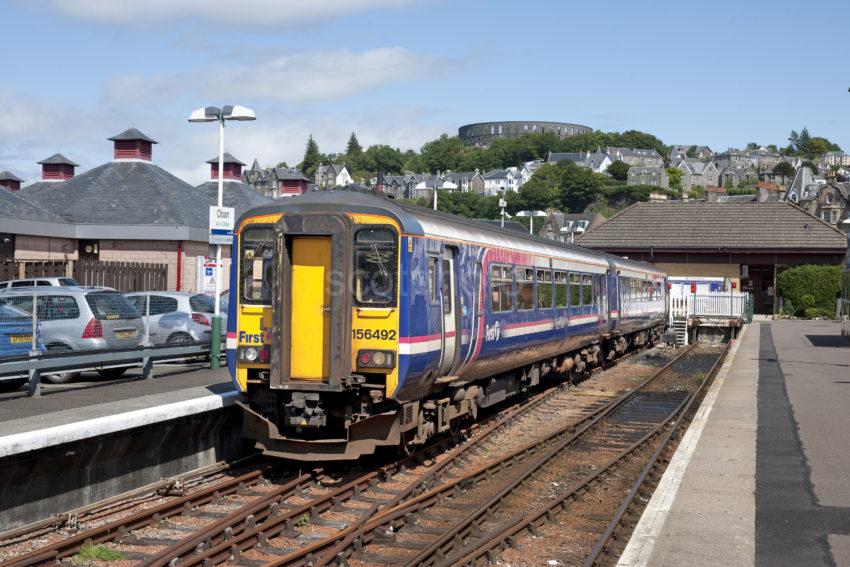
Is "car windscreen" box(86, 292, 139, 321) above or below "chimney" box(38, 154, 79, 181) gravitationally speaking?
below

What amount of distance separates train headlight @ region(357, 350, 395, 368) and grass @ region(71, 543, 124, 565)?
3.48m

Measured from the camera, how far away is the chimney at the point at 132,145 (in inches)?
1538

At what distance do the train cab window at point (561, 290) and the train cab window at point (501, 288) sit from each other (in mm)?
3293

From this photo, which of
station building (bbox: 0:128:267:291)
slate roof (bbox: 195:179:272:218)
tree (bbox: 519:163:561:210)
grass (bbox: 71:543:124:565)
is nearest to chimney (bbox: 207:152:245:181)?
slate roof (bbox: 195:179:272:218)

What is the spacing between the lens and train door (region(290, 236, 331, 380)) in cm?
1087

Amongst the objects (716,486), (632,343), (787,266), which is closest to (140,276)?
(632,343)

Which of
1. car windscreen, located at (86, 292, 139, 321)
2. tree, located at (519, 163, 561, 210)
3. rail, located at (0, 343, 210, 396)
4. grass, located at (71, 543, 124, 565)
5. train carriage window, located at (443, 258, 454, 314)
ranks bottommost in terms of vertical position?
grass, located at (71, 543, 124, 565)

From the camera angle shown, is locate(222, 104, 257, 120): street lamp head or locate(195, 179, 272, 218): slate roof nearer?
locate(222, 104, 257, 120): street lamp head

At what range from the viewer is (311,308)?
35.8ft

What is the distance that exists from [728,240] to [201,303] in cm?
4926

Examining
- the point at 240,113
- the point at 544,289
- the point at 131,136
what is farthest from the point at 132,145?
the point at 544,289

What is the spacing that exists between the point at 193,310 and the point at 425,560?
13859 millimetres

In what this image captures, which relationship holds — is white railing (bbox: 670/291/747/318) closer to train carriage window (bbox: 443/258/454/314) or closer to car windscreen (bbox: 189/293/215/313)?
car windscreen (bbox: 189/293/215/313)

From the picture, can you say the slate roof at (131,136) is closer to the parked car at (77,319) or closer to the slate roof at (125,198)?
the slate roof at (125,198)
